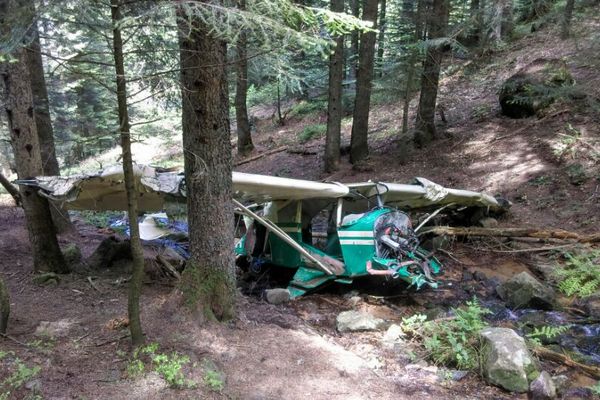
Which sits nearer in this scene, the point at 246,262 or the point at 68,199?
the point at 68,199

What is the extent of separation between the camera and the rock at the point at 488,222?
32.1ft

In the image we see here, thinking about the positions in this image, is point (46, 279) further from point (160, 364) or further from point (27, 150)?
point (160, 364)

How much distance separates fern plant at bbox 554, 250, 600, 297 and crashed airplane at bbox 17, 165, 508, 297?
6.38ft

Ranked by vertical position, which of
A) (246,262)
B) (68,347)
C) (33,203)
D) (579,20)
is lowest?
(246,262)

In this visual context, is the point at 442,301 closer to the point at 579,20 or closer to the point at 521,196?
the point at 521,196

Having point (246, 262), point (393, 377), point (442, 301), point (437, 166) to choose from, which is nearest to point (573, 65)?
point (437, 166)

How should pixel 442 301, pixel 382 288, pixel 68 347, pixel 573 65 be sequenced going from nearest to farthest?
pixel 68 347, pixel 442 301, pixel 382 288, pixel 573 65

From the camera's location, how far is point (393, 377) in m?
4.84

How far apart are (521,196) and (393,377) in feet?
23.9

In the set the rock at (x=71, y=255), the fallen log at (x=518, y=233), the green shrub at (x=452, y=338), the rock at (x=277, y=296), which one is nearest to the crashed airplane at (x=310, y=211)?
the rock at (x=277, y=296)

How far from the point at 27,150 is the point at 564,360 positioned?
7406 mm

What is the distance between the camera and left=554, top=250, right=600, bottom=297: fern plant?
6578 mm

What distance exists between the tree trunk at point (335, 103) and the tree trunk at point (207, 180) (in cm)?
912

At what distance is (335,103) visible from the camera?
46.1ft
